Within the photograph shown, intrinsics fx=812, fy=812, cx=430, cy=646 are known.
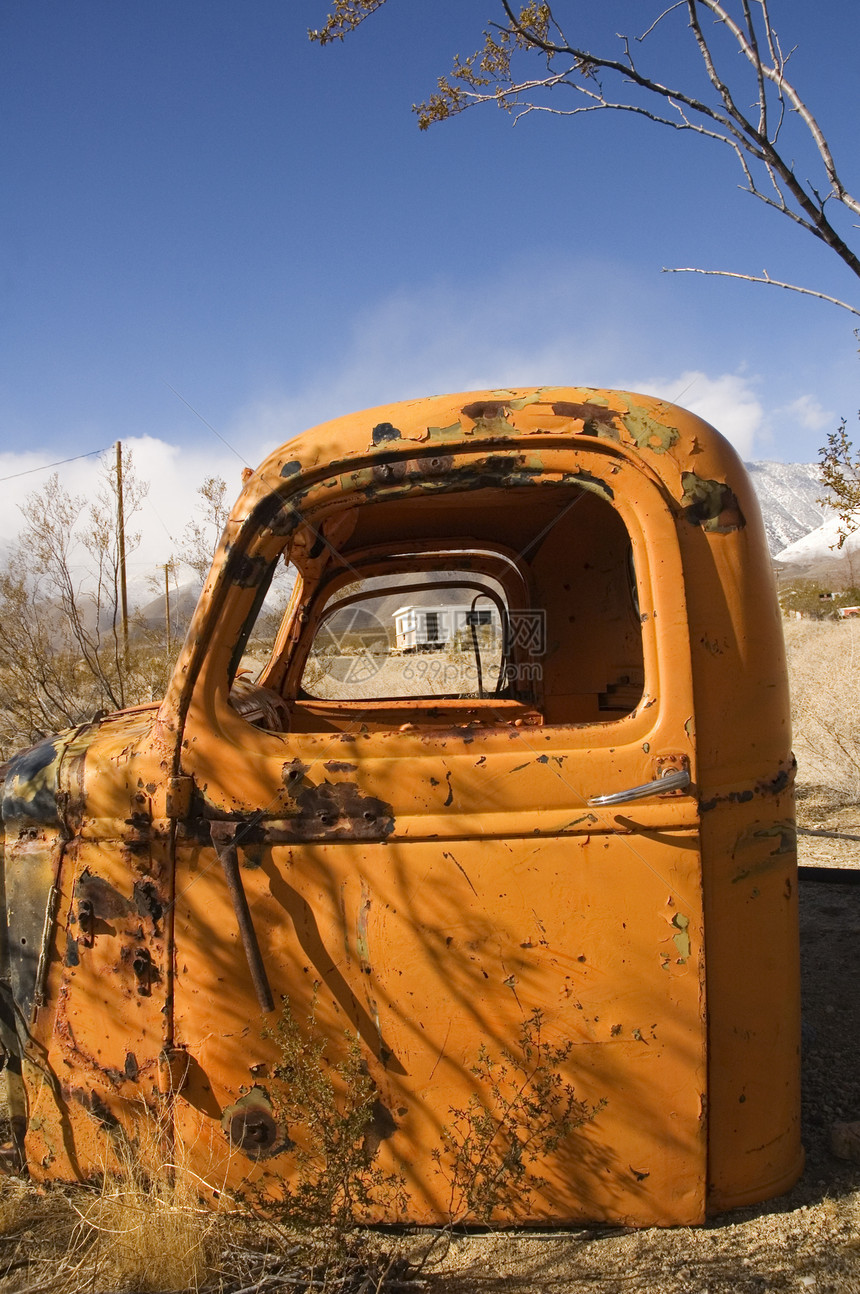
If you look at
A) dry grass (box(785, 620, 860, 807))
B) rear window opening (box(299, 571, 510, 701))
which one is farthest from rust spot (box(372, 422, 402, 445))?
dry grass (box(785, 620, 860, 807))

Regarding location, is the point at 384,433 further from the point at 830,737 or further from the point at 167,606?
the point at 167,606

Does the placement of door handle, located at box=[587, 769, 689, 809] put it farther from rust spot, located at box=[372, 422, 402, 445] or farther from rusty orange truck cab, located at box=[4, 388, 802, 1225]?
rust spot, located at box=[372, 422, 402, 445]

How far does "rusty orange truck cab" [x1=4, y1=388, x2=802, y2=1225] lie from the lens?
170 centimetres

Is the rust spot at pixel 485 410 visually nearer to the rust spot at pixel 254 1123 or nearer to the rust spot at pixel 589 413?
the rust spot at pixel 589 413

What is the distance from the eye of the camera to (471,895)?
1728mm

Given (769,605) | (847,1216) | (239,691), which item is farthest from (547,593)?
(847,1216)

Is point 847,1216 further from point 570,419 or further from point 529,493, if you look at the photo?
point 529,493

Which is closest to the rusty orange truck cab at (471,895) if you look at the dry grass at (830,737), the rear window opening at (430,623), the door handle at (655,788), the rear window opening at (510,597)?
the door handle at (655,788)

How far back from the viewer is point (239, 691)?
263 centimetres

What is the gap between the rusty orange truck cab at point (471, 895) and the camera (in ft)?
5.57

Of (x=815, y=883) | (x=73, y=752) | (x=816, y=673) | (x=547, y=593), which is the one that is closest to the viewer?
(x=73, y=752)

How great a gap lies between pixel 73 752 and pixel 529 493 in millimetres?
1548
